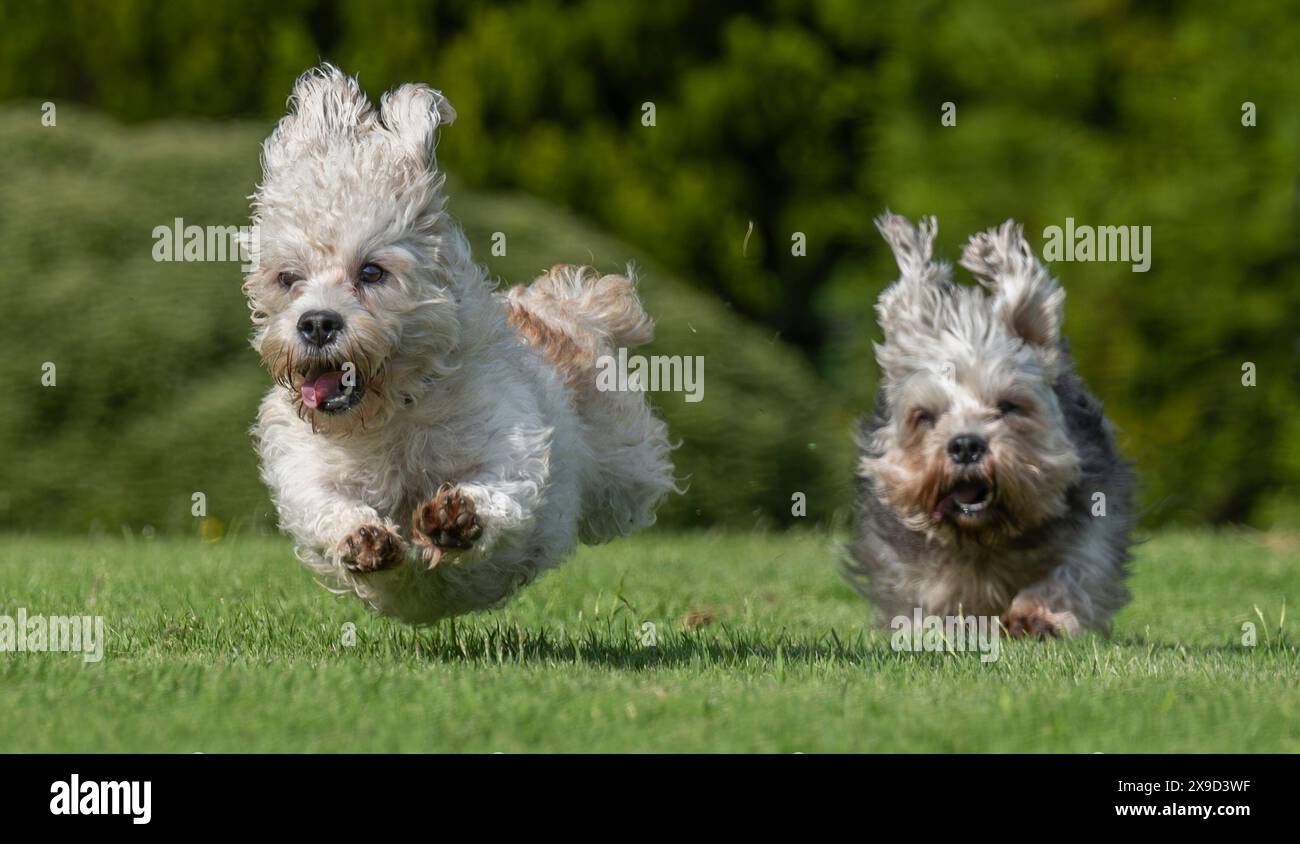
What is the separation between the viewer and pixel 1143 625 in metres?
8.62

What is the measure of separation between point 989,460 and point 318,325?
2.85 metres

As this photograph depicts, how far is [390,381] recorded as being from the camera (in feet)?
21.2

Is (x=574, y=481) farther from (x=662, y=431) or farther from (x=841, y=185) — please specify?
(x=841, y=185)

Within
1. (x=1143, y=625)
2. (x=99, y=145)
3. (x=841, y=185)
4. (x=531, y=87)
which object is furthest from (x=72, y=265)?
(x=1143, y=625)

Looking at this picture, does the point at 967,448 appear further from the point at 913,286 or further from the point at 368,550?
the point at 368,550

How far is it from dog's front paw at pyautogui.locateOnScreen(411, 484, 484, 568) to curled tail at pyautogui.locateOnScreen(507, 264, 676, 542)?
5.05 feet

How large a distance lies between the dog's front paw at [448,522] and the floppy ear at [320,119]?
131 centimetres

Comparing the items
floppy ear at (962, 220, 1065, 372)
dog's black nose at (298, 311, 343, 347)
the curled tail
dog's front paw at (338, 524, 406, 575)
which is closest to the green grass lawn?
dog's front paw at (338, 524, 406, 575)

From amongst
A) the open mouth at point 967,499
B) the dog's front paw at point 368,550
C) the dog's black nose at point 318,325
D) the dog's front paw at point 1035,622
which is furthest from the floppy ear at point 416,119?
the dog's front paw at point 1035,622

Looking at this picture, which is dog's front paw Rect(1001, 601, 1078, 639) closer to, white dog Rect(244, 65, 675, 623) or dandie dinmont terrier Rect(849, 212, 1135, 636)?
dandie dinmont terrier Rect(849, 212, 1135, 636)

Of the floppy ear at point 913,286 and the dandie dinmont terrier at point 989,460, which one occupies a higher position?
the floppy ear at point 913,286

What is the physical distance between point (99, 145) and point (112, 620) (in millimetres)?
7364

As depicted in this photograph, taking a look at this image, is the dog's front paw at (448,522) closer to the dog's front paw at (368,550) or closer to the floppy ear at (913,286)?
the dog's front paw at (368,550)

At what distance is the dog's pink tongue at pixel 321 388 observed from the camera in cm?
631
